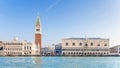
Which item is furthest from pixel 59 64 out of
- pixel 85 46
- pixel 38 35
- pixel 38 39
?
pixel 85 46

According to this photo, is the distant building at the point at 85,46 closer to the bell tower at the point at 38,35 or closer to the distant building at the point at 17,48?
the bell tower at the point at 38,35

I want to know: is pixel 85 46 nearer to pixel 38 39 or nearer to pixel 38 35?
pixel 38 39

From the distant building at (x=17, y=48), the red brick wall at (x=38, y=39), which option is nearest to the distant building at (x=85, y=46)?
the red brick wall at (x=38, y=39)

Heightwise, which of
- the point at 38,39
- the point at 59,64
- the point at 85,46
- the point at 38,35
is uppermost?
the point at 38,35

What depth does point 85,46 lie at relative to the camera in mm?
92625

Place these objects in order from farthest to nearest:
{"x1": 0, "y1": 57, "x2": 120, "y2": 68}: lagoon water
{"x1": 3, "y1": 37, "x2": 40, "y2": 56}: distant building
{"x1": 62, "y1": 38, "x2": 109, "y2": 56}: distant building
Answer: {"x1": 62, "y1": 38, "x2": 109, "y2": 56}: distant building → {"x1": 3, "y1": 37, "x2": 40, "y2": 56}: distant building → {"x1": 0, "y1": 57, "x2": 120, "y2": 68}: lagoon water

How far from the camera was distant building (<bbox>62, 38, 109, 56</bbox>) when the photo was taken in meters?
91.6

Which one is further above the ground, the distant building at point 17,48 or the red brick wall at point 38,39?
the red brick wall at point 38,39

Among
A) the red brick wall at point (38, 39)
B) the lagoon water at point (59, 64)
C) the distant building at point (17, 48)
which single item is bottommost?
the lagoon water at point (59, 64)

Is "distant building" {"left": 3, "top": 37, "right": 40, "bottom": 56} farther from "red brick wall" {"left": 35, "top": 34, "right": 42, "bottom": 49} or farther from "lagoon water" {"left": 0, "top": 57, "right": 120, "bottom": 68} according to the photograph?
"lagoon water" {"left": 0, "top": 57, "right": 120, "bottom": 68}

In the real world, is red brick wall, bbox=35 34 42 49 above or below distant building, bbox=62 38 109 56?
above

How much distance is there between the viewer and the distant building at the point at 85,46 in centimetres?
9156

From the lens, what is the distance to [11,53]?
8725 cm

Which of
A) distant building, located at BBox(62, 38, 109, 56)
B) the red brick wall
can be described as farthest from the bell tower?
distant building, located at BBox(62, 38, 109, 56)
